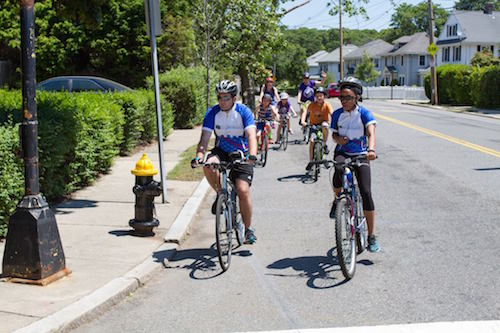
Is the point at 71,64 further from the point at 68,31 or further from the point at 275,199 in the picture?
the point at 275,199

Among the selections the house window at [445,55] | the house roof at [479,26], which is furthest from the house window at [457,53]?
the house roof at [479,26]

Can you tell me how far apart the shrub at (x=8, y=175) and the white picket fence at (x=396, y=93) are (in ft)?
191

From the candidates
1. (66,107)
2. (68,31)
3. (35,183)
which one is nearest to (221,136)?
(35,183)

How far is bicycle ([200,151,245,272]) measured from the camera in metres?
6.40

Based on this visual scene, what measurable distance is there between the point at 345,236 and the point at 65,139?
16.3ft

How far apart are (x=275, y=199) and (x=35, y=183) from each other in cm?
518

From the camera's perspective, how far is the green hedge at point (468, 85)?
37.6m

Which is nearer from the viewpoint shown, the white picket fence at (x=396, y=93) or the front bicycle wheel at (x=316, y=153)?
the front bicycle wheel at (x=316, y=153)

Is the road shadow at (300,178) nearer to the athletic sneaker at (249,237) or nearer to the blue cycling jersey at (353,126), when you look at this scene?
the athletic sneaker at (249,237)

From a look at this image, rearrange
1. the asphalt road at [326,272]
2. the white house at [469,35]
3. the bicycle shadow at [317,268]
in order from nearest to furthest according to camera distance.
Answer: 1. the asphalt road at [326,272]
2. the bicycle shadow at [317,268]
3. the white house at [469,35]

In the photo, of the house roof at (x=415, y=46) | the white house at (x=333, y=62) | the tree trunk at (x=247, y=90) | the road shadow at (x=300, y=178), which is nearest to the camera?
the road shadow at (x=300, y=178)

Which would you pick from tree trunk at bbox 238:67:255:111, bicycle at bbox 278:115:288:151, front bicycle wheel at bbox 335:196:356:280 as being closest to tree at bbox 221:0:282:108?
tree trunk at bbox 238:67:255:111

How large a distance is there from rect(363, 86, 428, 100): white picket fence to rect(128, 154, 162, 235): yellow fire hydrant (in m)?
57.5

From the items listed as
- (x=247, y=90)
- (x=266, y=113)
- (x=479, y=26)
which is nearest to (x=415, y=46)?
(x=479, y=26)
